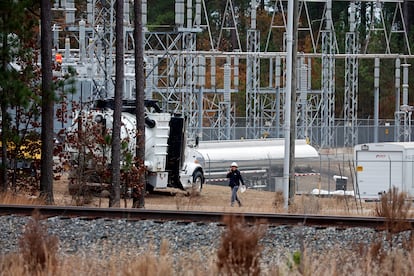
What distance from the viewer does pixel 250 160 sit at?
4097cm

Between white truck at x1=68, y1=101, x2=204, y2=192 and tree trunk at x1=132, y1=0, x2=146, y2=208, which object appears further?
white truck at x1=68, y1=101, x2=204, y2=192

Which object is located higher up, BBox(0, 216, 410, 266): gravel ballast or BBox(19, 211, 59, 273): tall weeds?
BBox(19, 211, 59, 273): tall weeds

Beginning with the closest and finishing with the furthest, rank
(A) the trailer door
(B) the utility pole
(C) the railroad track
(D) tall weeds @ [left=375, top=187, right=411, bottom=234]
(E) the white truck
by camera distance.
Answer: (D) tall weeds @ [left=375, top=187, right=411, bottom=234]
(C) the railroad track
(B) the utility pole
(E) the white truck
(A) the trailer door

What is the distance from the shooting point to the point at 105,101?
31500 mm

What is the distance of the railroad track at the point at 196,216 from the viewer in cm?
1692

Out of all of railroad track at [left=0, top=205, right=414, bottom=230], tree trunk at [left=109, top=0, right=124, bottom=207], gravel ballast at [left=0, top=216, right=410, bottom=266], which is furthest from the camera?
tree trunk at [left=109, top=0, right=124, bottom=207]

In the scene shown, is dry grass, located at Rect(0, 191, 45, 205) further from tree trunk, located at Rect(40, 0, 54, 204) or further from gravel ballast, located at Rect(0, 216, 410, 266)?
gravel ballast, located at Rect(0, 216, 410, 266)

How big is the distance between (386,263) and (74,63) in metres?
33.4

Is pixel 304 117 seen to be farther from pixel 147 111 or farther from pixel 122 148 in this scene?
pixel 122 148

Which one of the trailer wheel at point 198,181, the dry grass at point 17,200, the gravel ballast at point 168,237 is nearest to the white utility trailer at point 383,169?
the trailer wheel at point 198,181

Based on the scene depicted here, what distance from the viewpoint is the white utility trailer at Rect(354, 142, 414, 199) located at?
35.4 meters

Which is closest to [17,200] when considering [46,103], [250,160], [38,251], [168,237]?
[46,103]

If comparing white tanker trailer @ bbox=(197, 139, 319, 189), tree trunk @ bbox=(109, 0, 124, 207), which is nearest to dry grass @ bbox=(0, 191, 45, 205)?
tree trunk @ bbox=(109, 0, 124, 207)

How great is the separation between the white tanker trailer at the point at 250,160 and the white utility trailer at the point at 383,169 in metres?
4.83
